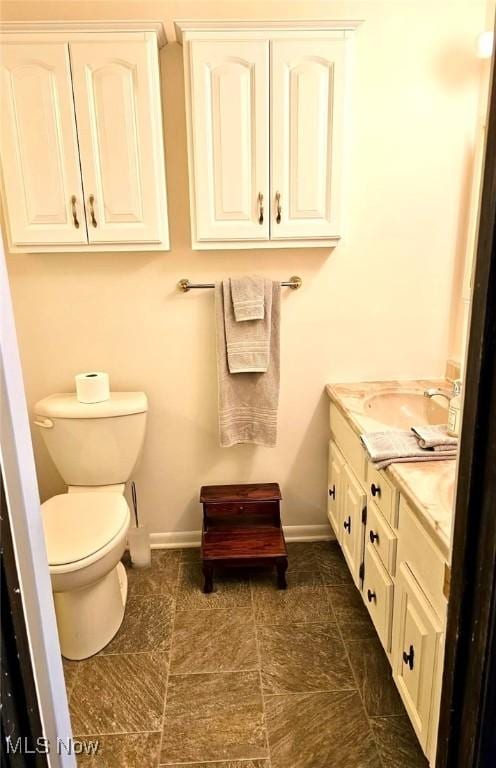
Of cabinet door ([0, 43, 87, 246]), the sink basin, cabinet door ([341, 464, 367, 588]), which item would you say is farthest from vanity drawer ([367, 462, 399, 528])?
cabinet door ([0, 43, 87, 246])

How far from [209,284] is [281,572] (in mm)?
1254

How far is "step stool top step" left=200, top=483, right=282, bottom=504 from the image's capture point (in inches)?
92.4

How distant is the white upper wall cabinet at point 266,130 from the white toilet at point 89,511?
818mm

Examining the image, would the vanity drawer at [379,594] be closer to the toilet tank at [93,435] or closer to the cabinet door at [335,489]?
the cabinet door at [335,489]

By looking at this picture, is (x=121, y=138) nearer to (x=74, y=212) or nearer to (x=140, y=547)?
(x=74, y=212)

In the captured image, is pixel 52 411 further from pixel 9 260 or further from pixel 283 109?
pixel 283 109

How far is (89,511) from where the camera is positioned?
199cm

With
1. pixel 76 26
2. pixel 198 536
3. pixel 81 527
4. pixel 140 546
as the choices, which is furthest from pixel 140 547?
pixel 76 26

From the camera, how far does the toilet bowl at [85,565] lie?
175 centimetres

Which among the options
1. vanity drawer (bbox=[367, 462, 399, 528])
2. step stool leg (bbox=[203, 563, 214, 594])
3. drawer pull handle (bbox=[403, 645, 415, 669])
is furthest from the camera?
step stool leg (bbox=[203, 563, 214, 594])

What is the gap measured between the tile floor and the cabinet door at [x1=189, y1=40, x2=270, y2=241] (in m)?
1.48

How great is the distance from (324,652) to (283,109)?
6.47ft

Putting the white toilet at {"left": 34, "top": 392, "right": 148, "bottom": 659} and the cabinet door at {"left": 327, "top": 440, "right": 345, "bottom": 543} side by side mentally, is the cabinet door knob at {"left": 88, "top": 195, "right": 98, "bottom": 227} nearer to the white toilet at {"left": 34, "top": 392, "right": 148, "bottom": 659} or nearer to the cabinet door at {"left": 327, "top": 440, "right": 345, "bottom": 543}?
the white toilet at {"left": 34, "top": 392, "right": 148, "bottom": 659}

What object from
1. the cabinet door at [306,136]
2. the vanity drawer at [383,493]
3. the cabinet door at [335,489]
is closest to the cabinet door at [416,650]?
the vanity drawer at [383,493]
